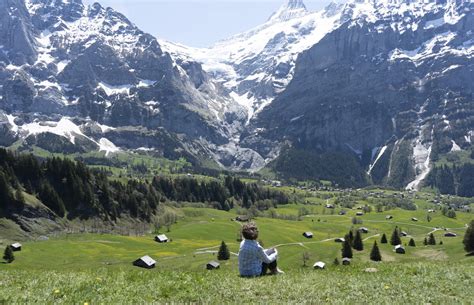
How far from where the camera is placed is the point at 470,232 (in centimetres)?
11450

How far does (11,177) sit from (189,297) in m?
163

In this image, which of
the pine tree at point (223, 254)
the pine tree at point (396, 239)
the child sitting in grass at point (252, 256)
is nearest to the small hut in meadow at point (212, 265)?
the pine tree at point (223, 254)

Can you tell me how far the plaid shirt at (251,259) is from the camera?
25.1 m

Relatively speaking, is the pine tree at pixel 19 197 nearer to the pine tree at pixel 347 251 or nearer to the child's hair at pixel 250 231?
the pine tree at pixel 347 251

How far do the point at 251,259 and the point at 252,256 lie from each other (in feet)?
0.65

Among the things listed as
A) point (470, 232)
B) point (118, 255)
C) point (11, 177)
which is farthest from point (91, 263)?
point (470, 232)

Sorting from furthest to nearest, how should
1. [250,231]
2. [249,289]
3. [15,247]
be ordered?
[15,247], [250,231], [249,289]

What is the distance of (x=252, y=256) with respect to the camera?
997 inches

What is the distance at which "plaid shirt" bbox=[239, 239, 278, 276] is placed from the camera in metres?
25.1

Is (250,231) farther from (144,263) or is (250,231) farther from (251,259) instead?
(144,263)

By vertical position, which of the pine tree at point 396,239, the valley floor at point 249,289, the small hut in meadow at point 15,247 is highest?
the valley floor at point 249,289

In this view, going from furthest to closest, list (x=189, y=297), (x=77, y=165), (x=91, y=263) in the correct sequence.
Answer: (x=77, y=165)
(x=91, y=263)
(x=189, y=297)

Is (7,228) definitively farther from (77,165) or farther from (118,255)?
(77,165)

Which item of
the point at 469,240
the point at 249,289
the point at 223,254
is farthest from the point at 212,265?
the point at 249,289
